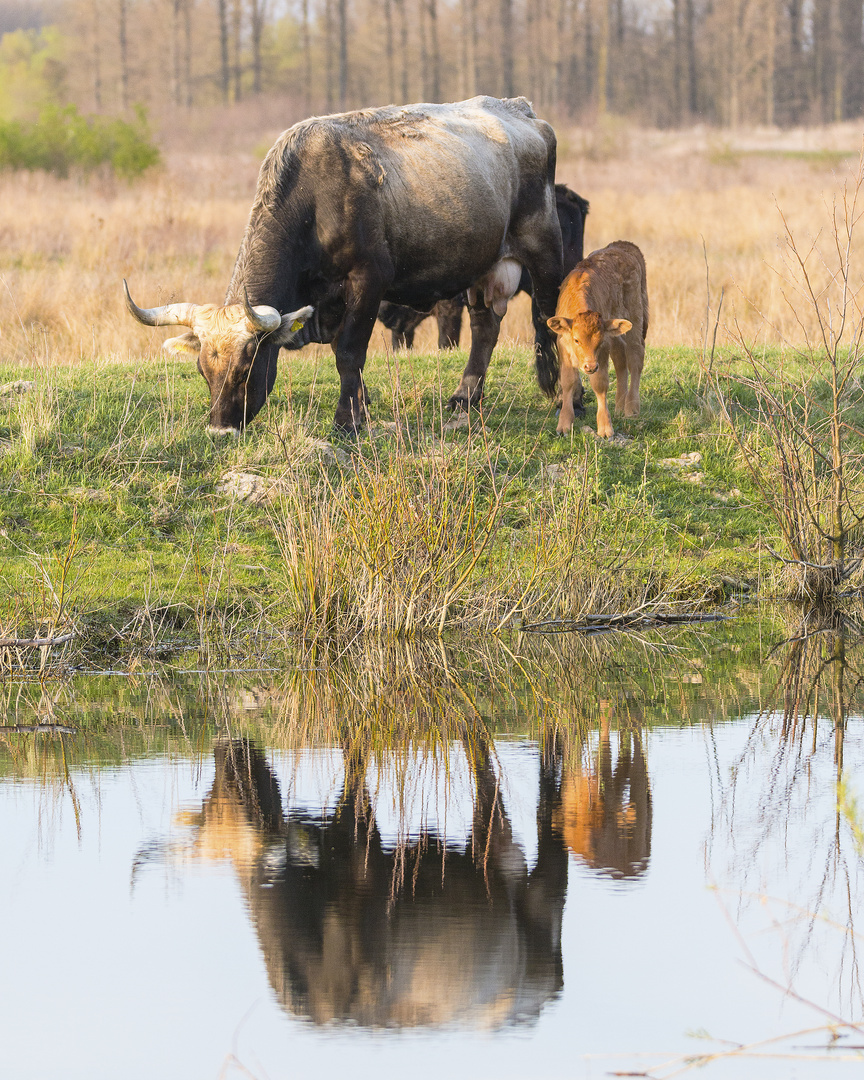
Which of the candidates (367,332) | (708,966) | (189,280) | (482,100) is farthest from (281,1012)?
(189,280)

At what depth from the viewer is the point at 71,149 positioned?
34438mm

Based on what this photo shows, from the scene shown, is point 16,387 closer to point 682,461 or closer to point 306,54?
point 682,461

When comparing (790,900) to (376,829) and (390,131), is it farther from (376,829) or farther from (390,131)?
(390,131)

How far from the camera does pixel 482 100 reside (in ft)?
43.7

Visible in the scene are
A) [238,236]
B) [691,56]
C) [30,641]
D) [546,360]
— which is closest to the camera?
[30,641]

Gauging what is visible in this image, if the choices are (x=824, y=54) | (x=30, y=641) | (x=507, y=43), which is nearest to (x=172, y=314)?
(x=30, y=641)

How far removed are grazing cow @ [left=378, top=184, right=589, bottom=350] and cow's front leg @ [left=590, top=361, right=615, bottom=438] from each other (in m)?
2.13

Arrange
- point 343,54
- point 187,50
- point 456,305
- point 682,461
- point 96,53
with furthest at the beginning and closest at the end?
1. point 96,53
2. point 187,50
3. point 343,54
4. point 456,305
5. point 682,461

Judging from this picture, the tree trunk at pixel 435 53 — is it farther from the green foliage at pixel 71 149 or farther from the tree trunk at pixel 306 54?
the green foliage at pixel 71 149

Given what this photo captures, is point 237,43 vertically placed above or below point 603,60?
above

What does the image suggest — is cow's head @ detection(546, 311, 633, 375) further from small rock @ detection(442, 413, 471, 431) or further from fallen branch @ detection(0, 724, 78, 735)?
fallen branch @ detection(0, 724, 78, 735)

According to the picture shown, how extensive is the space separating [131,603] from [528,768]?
10.4 feet

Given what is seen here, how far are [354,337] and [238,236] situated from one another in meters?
16.3

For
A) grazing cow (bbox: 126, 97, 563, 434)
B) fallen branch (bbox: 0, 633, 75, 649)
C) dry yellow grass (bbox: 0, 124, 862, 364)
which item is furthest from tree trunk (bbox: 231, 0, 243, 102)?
fallen branch (bbox: 0, 633, 75, 649)
